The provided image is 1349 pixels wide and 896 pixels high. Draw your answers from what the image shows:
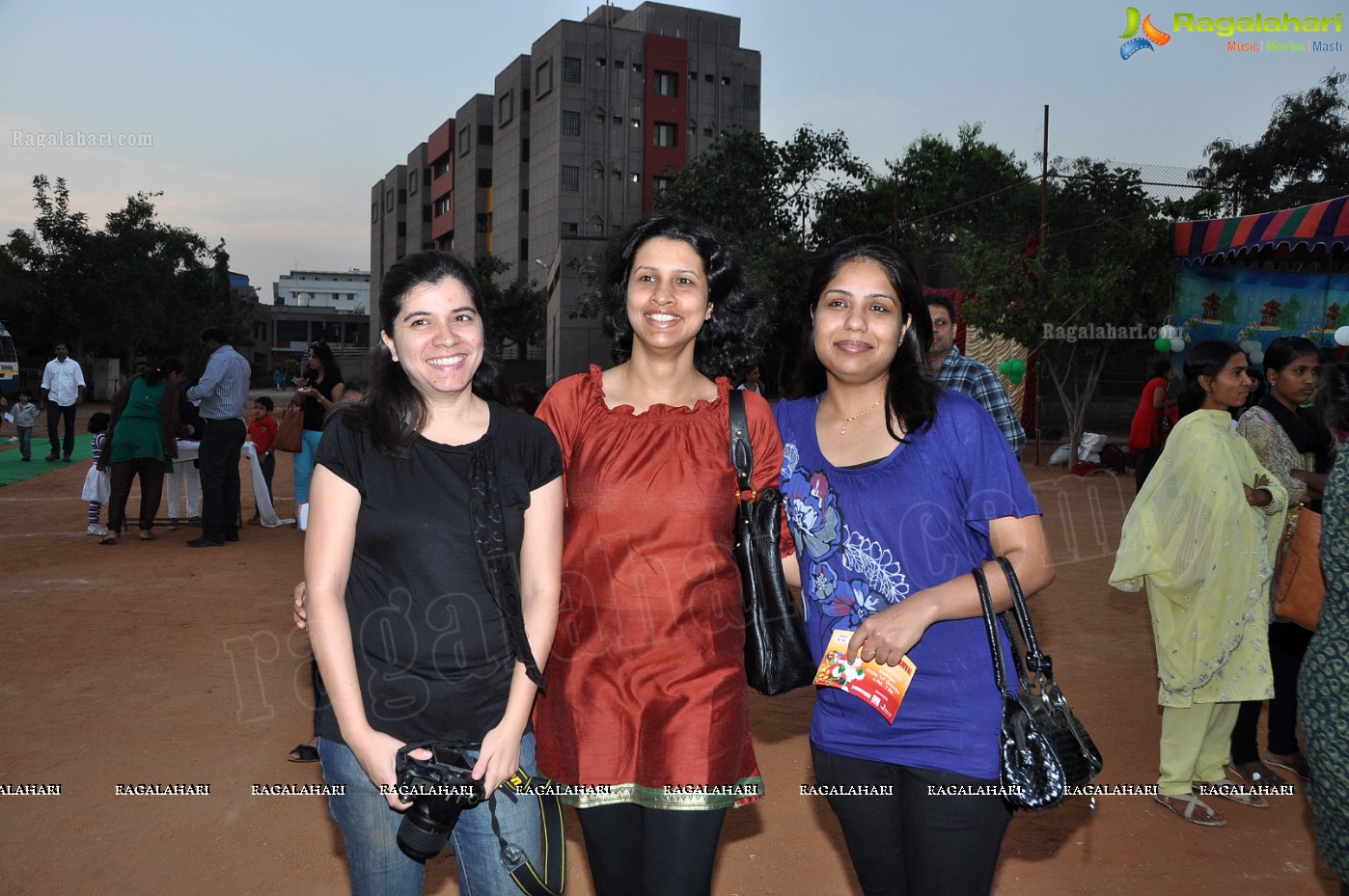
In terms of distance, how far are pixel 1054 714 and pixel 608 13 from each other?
5065 cm

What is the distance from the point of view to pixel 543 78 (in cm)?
4744

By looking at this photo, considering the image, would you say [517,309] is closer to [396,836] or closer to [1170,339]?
[1170,339]

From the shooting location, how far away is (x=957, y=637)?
2.08m

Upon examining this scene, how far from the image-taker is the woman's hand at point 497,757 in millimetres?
1967

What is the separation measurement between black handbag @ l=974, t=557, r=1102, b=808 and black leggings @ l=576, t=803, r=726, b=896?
63cm

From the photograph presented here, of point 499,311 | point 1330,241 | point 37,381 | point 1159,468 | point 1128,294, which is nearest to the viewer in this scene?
point 1159,468

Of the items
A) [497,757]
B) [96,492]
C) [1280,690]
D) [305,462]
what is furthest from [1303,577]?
[96,492]

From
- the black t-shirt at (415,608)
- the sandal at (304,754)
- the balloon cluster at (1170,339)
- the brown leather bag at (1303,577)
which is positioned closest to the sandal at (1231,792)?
the brown leather bag at (1303,577)

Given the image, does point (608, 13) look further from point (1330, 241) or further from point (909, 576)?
point (909, 576)

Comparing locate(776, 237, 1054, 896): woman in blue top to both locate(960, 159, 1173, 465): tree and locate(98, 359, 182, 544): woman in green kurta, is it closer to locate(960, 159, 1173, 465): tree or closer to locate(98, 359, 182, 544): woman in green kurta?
locate(98, 359, 182, 544): woman in green kurta

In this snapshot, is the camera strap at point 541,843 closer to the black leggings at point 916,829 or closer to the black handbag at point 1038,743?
the black leggings at point 916,829

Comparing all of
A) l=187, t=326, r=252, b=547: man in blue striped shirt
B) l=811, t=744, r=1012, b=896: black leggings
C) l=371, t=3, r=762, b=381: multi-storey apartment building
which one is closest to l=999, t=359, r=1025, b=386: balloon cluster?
l=187, t=326, r=252, b=547: man in blue striped shirt

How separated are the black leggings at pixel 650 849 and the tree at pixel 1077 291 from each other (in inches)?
542

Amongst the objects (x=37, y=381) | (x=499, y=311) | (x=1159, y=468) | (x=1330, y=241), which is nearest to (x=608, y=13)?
(x=499, y=311)
